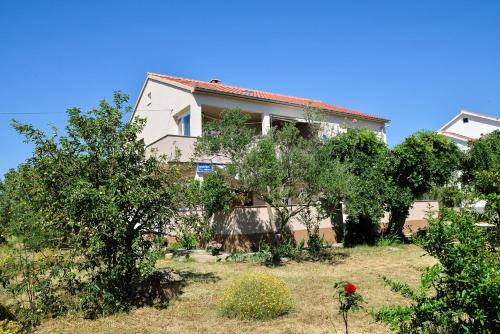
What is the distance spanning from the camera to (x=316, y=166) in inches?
544

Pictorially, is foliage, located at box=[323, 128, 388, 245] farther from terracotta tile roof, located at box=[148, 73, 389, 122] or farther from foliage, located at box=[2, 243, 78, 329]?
foliage, located at box=[2, 243, 78, 329]

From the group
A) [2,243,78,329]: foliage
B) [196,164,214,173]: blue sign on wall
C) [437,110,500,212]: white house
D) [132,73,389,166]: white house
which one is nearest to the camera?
[2,243,78,329]: foliage

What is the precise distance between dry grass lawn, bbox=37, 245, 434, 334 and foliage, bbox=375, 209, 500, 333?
86.5 inches

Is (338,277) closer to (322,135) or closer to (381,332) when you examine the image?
(381,332)

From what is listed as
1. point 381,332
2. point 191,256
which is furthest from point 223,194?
point 381,332

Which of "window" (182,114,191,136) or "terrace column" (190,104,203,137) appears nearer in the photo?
"terrace column" (190,104,203,137)

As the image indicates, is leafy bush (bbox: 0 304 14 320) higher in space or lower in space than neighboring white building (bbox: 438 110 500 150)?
lower

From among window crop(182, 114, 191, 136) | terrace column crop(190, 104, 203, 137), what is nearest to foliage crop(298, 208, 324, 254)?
terrace column crop(190, 104, 203, 137)

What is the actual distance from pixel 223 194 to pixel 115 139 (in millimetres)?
6973

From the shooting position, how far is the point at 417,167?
18.1 metres

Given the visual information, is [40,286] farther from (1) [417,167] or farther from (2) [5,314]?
(1) [417,167]

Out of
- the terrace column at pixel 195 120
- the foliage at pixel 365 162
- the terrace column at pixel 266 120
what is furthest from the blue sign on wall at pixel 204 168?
the foliage at pixel 365 162

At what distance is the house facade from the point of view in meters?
17.3

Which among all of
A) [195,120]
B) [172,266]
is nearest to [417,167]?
[195,120]
